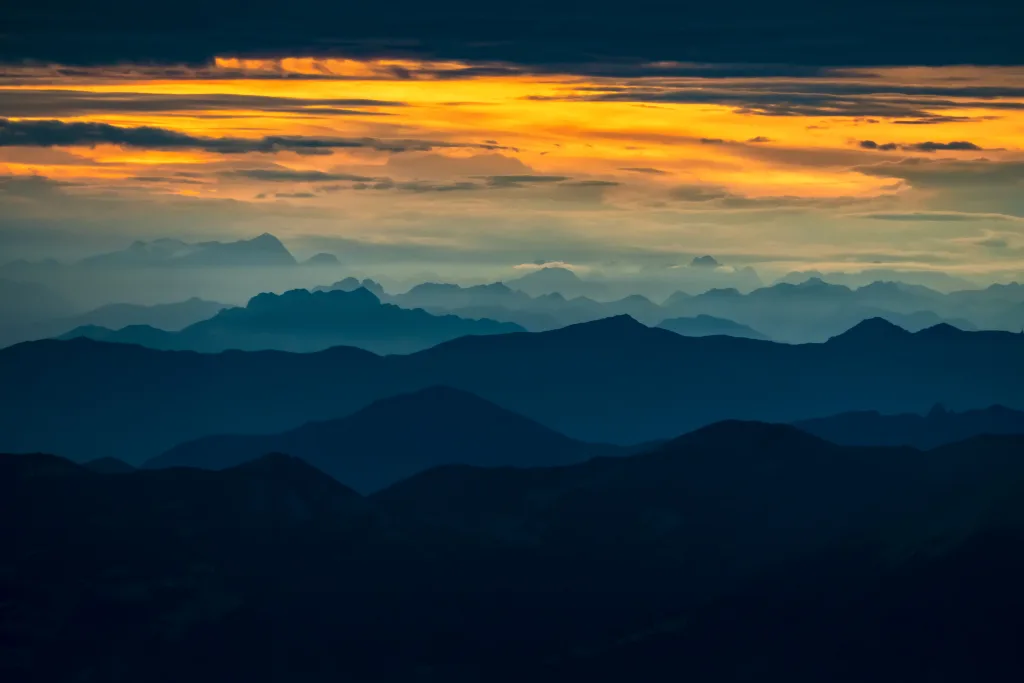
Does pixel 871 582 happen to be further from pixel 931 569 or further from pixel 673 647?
pixel 673 647

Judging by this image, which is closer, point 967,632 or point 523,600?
point 967,632

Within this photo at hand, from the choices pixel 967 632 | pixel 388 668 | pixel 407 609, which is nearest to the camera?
pixel 967 632

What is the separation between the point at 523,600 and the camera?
656 feet

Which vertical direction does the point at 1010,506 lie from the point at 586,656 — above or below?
above

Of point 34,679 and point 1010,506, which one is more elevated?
point 1010,506

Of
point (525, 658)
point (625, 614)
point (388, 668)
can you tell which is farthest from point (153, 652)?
point (625, 614)

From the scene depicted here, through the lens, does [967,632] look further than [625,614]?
No

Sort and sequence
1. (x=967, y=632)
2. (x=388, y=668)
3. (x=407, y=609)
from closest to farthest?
(x=967, y=632) → (x=388, y=668) → (x=407, y=609)

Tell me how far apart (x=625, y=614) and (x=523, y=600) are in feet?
47.5

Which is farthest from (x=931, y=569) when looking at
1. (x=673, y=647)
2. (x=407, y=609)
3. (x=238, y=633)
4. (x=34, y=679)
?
(x=34, y=679)

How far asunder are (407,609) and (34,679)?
4870 cm

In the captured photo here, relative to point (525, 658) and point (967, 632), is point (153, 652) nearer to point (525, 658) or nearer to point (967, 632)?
point (525, 658)

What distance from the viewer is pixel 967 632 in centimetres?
17250

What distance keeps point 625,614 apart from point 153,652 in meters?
62.0
